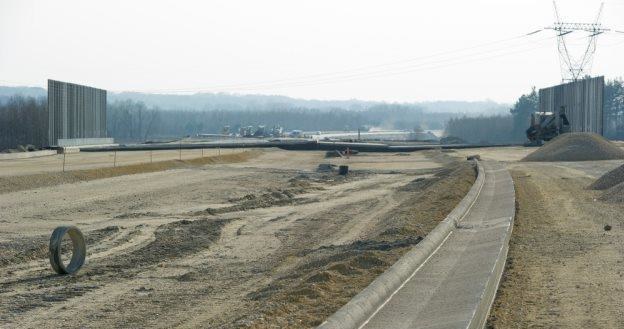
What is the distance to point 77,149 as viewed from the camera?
79812 millimetres

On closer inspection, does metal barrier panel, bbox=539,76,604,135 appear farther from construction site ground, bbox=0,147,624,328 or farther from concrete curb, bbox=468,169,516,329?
concrete curb, bbox=468,169,516,329

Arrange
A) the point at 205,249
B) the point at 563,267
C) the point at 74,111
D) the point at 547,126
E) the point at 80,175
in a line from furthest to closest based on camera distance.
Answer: the point at 547,126, the point at 74,111, the point at 80,175, the point at 205,249, the point at 563,267

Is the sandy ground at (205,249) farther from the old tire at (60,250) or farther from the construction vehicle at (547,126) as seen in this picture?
the construction vehicle at (547,126)

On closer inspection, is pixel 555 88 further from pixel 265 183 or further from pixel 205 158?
pixel 265 183

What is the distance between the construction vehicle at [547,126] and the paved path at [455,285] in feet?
222

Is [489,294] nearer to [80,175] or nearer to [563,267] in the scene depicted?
[563,267]

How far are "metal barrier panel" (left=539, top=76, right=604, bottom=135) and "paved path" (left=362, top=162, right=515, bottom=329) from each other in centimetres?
6403

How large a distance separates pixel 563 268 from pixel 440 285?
119 inches

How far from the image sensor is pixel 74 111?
80688 mm

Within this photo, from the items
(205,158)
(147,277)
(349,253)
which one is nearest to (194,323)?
(147,277)

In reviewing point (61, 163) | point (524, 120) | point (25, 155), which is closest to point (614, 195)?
point (61, 163)

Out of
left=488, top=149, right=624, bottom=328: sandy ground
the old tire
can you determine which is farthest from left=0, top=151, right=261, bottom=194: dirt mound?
left=488, top=149, right=624, bottom=328: sandy ground

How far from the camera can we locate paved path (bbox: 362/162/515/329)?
967cm

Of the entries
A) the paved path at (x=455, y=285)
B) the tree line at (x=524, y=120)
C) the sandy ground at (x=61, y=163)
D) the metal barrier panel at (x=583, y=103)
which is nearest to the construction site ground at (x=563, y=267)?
the paved path at (x=455, y=285)
